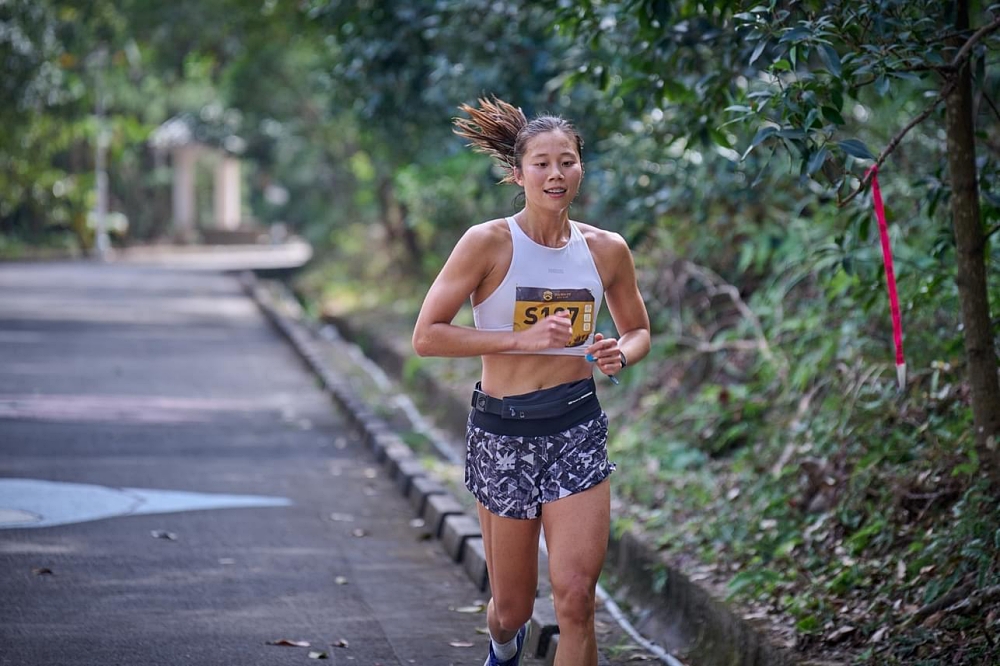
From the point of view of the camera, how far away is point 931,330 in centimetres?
720

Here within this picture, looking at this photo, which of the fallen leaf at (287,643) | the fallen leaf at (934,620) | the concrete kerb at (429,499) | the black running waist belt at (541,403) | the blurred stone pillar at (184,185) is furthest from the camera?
the blurred stone pillar at (184,185)

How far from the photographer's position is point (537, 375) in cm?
449

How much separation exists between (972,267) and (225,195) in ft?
172

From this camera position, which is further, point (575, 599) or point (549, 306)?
point (549, 306)

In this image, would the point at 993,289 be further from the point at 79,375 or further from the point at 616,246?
the point at 79,375

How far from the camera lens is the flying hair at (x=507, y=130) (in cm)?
446

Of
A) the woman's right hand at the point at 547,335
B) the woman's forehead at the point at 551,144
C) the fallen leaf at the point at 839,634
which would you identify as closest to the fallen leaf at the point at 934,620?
the fallen leaf at the point at 839,634

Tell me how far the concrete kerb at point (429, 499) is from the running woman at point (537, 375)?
1.48m

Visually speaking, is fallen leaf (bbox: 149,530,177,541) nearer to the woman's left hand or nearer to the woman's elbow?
the woman's elbow

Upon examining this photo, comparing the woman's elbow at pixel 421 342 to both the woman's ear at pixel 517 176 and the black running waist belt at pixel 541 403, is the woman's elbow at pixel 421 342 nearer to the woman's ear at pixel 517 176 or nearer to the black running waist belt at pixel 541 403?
the black running waist belt at pixel 541 403

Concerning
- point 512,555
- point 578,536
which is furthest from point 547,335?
point 512,555

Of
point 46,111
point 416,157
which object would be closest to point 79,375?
point 416,157

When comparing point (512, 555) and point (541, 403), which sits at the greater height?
point (541, 403)

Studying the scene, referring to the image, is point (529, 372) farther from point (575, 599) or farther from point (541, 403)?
point (575, 599)
